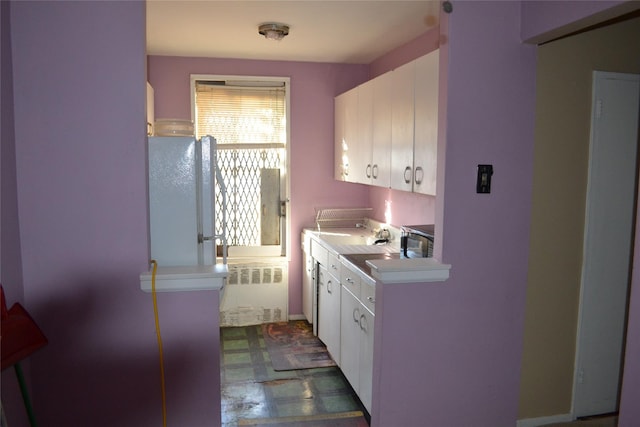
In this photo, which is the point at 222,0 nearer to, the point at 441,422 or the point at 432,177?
the point at 432,177

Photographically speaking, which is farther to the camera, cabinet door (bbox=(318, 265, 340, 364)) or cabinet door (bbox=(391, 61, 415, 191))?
cabinet door (bbox=(318, 265, 340, 364))

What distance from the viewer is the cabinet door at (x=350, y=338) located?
3.01 m

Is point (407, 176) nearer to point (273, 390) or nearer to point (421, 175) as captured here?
point (421, 175)

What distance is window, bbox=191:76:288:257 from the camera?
14.7 ft

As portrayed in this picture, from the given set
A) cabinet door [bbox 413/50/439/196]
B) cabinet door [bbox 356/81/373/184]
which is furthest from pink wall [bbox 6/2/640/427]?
cabinet door [bbox 356/81/373/184]

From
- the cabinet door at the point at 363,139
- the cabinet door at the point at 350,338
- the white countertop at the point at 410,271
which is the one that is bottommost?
the cabinet door at the point at 350,338

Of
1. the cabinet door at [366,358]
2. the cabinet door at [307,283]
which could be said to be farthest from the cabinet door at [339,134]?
the cabinet door at [366,358]

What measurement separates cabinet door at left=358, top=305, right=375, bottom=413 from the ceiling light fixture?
1.89 m

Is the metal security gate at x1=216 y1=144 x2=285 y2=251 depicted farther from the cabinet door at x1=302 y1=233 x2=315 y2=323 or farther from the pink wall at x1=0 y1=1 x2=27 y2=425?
the pink wall at x1=0 y1=1 x2=27 y2=425

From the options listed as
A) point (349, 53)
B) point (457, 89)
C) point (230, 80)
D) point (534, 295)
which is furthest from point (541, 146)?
point (230, 80)

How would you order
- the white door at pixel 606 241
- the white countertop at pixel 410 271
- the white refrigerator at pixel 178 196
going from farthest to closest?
the white door at pixel 606 241 < the white countertop at pixel 410 271 < the white refrigerator at pixel 178 196

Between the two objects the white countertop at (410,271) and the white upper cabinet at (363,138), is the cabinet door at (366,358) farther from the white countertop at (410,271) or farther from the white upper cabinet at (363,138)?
the white upper cabinet at (363,138)

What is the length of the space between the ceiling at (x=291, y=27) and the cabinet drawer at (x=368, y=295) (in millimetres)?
1605

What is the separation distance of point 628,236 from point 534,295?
29.0 inches
